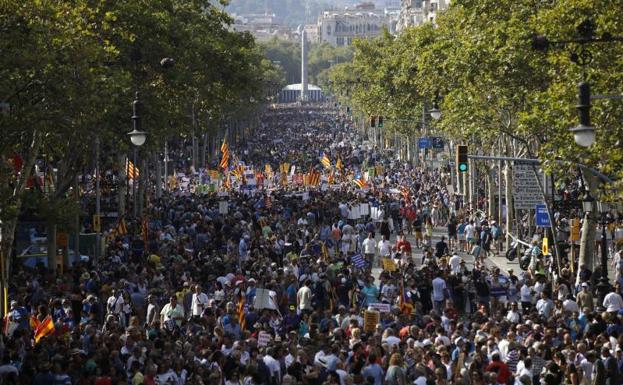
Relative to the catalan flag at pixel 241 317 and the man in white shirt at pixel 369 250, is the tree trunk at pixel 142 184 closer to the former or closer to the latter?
Answer: the man in white shirt at pixel 369 250

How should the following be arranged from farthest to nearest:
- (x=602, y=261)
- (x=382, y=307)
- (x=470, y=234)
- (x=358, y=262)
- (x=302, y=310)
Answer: (x=470, y=234) → (x=358, y=262) → (x=602, y=261) → (x=302, y=310) → (x=382, y=307)

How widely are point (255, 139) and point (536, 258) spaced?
110136mm

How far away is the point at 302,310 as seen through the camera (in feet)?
96.5

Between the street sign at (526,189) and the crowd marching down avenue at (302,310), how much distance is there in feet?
4.28

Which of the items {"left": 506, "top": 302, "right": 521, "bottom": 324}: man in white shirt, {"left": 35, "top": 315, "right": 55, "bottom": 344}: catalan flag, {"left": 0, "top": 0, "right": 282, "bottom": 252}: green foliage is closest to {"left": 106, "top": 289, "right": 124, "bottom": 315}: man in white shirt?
{"left": 0, "top": 0, "right": 282, "bottom": 252}: green foliage

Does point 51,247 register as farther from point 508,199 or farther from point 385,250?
point 508,199

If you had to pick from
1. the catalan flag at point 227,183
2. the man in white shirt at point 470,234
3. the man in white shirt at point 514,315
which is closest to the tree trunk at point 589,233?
the man in white shirt at point 514,315

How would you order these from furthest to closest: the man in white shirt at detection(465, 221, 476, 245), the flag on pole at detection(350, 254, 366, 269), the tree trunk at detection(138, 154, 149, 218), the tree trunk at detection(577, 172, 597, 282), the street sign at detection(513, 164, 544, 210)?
the tree trunk at detection(138, 154, 149, 218) → the man in white shirt at detection(465, 221, 476, 245) → the street sign at detection(513, 164, 544, 210) → the tree trunk at detection(577, 172, 597, 282) → the flag on pole at detection(350, 254, 366, 269)

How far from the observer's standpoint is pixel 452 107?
133 ft

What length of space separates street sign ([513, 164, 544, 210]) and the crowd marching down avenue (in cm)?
130

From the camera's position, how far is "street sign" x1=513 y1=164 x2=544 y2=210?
4122 centimetres

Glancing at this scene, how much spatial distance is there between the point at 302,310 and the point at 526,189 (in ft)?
44.8

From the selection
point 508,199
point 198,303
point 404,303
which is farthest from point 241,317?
point 508,199

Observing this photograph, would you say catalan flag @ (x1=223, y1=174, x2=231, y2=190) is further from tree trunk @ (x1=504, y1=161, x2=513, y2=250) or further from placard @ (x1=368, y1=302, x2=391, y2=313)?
placard @ (x1=368, y1=302, x2=391, y2=313)
